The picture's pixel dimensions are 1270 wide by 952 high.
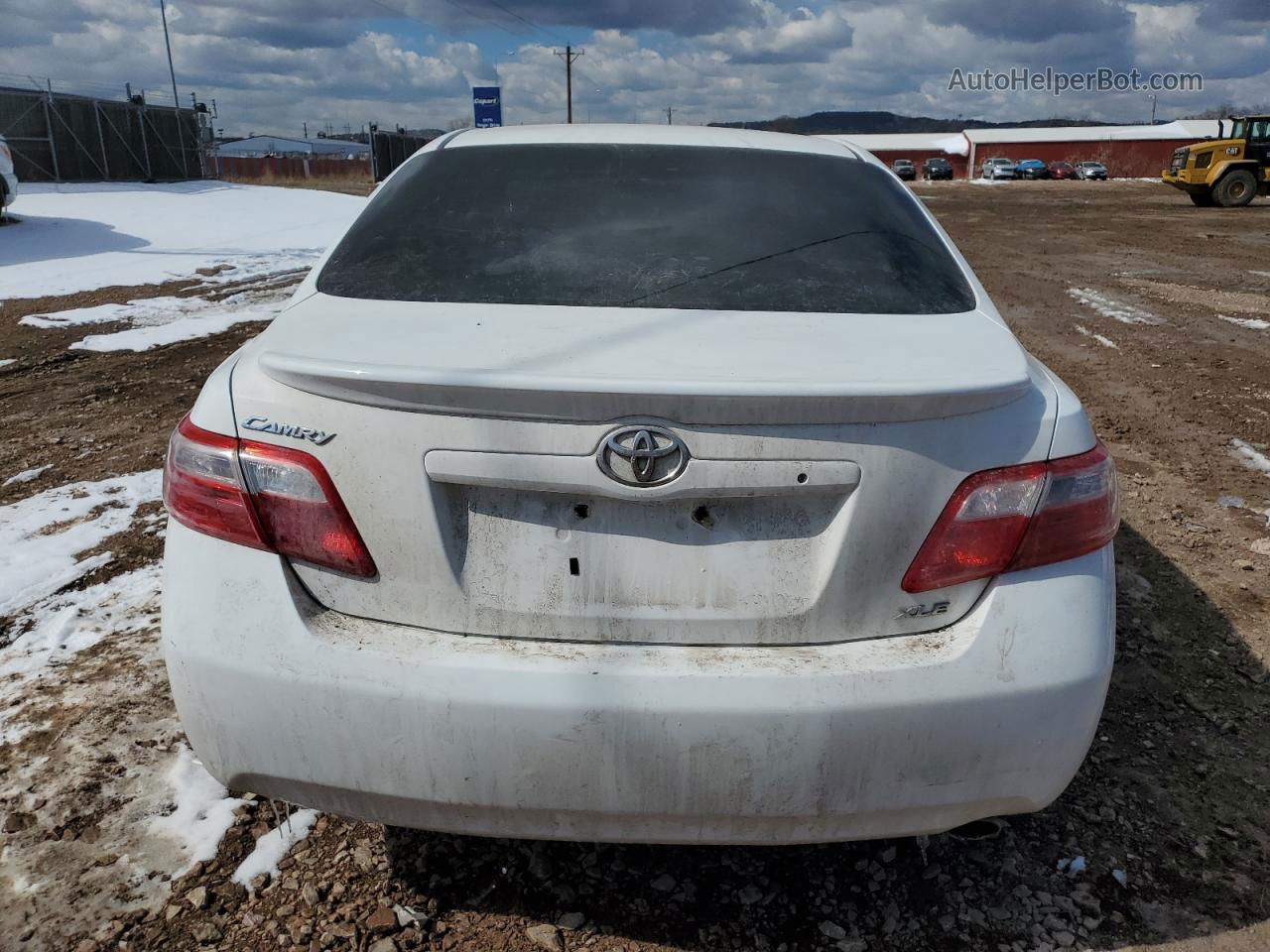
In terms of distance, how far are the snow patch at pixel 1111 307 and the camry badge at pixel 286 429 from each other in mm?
9303

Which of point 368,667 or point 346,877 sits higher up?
point 368,667

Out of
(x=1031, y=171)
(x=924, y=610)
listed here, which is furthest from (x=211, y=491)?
(x=1031, y=171)

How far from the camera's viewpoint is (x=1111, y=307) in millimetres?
9977

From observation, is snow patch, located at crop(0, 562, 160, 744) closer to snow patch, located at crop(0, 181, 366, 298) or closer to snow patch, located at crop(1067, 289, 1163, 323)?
snow patch, located at crop(0, 181, 366, 298)

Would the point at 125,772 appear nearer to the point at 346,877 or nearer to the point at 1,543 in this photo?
the point at 346,877

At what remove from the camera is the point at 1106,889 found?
83.0 inches

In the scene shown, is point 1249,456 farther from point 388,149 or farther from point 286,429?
point 388,149

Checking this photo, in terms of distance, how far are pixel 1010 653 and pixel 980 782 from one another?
0.79ft

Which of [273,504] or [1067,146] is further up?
[1067,146]

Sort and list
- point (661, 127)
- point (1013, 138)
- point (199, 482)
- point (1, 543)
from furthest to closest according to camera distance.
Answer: point (1013, 138) → point (1, 543) → point (661, 127) → point (199, 482)

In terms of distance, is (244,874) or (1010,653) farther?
(244,874)

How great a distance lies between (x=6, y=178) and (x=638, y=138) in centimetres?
1484

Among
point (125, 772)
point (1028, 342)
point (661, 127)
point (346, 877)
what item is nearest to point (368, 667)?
point (346, 877)

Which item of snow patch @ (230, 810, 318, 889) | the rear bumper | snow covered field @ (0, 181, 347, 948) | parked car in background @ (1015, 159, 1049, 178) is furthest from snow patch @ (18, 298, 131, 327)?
parked car in background @ (1015, 159, 1049, 178)
